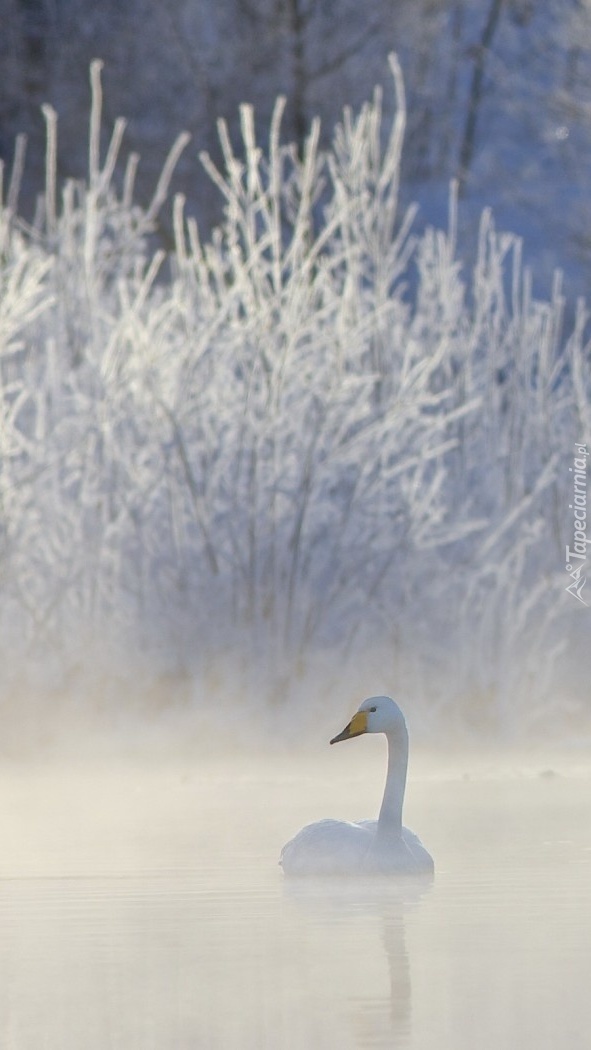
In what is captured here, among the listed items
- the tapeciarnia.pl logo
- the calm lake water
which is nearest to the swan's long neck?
the calm lake water

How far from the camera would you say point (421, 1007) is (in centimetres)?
362

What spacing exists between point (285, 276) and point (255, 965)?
11.4m

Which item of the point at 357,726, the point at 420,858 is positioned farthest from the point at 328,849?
the point at 357,726

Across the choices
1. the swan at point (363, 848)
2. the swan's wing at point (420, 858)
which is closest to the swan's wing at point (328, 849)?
the swan at point (363, 848)

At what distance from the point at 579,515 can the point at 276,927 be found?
5441mm

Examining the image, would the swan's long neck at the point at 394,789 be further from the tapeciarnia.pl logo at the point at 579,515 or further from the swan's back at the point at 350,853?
the tapeciarnia.pl logo at the point at 579,515

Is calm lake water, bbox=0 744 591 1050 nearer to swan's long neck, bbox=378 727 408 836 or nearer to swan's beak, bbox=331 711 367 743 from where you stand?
swan's long neck, bbox=378 727 408 836

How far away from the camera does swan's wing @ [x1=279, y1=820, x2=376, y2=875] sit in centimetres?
539

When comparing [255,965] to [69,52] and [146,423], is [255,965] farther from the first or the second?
[69,52]

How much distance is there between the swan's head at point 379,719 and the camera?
6.23 metres

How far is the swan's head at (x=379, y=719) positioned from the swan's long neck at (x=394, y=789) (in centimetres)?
2

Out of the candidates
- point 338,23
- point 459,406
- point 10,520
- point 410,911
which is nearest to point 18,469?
point 10,520

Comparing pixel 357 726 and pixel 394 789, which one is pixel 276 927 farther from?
pixel 357 726

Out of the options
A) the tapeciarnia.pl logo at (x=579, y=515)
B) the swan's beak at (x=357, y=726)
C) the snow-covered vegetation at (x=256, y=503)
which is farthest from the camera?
the tapeciarnia.pl logo at (x=579, y=515)
